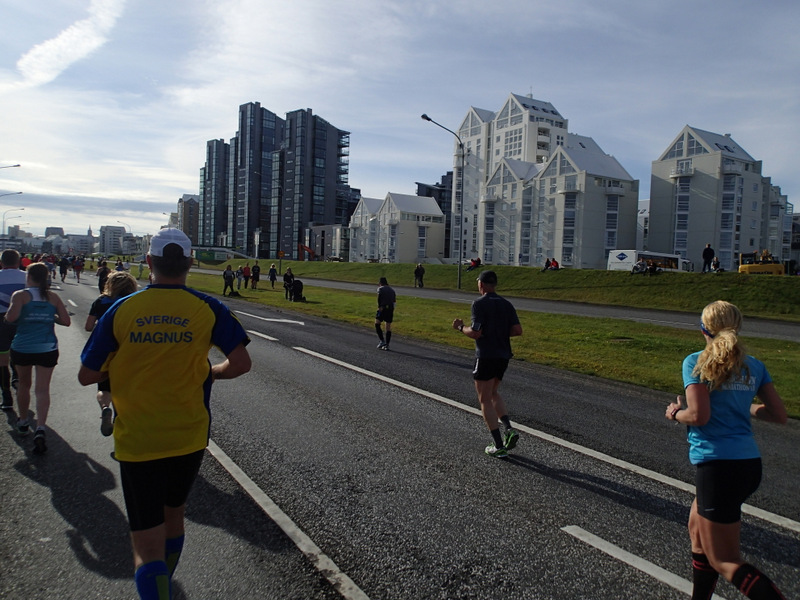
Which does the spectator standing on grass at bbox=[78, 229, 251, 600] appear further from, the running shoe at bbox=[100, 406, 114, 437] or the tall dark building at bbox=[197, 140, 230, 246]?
the tall dark building at bbox=[197, 140, 230, 246]

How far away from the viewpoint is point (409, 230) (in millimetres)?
96875

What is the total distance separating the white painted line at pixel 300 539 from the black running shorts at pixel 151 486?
1168mm

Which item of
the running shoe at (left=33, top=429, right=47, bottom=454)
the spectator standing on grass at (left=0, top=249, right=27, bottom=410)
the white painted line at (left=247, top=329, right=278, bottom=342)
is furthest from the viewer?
the white painted line at (left=247, top=329, right=278, bottom=342)

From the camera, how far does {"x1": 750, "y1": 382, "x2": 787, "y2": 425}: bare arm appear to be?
3.27 metres

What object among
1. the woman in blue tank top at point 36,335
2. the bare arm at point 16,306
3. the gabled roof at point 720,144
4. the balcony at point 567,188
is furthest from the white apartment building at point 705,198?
the bare arm at point 16,306

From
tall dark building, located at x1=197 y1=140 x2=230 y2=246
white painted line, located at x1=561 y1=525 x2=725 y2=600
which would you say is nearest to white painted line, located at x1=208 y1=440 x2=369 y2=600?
white painted line, located at x1=561 y1=525 x2=725 y2=600

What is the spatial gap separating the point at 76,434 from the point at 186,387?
4472 mm

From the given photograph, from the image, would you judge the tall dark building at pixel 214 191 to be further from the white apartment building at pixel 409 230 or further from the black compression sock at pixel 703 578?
the black compression sock at pixel 703 578

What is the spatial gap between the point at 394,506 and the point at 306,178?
417 feet

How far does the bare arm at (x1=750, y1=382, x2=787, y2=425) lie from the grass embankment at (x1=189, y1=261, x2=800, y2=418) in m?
6.33

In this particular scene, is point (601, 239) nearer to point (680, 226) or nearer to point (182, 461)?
point (680, 226)

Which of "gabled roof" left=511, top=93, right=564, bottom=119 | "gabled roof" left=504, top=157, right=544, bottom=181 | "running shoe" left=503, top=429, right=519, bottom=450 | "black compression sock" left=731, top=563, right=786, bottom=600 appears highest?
"gabled roof" left=511, top=93, right=564, bottom=119

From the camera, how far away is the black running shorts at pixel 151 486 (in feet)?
8.91

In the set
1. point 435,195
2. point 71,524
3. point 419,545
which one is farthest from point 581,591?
point 435,195
